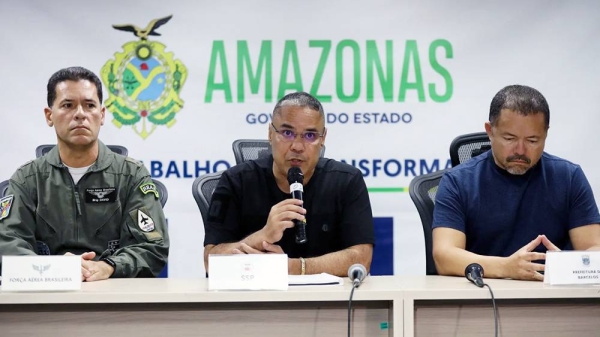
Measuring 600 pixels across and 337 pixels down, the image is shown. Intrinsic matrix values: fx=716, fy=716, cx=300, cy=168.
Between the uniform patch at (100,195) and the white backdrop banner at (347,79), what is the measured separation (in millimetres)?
1278

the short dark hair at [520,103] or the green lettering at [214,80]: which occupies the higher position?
the green lettering at [214,80]

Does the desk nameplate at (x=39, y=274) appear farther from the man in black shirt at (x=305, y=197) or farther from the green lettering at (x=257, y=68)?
the green lettering at (x=257, y=68)

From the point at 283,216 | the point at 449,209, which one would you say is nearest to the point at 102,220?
the point at 283,216

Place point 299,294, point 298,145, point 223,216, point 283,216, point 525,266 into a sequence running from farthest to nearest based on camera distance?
1. point 223,216
2. point 298,145
3. point 283,216
4. point 525,266
5. point 299,294

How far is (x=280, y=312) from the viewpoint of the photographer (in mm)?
1894

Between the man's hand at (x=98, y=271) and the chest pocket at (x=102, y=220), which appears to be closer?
the man's hand at (x=98, y=271)

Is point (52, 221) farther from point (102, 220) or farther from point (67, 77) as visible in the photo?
point (67, 77)

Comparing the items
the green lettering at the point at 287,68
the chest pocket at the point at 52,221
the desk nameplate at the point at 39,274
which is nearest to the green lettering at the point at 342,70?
the green lettering at the point at 287,68

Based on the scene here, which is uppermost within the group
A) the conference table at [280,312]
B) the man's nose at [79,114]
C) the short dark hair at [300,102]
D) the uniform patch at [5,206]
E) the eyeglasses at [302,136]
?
the short dark hair at [300,102]

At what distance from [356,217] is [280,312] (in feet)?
3.07

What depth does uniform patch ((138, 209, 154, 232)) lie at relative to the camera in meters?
2.75

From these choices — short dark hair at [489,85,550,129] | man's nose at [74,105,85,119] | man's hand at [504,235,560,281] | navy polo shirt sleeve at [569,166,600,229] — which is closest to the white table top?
man's hand at [504,235,560,281]

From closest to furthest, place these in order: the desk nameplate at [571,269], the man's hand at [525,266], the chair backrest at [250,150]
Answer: the desk nameplate at [571,269], the man's hand at [525,266], the chair backrest at [250,150]

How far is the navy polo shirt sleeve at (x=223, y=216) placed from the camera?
9.07 ft
